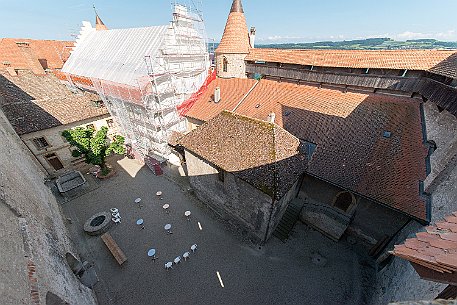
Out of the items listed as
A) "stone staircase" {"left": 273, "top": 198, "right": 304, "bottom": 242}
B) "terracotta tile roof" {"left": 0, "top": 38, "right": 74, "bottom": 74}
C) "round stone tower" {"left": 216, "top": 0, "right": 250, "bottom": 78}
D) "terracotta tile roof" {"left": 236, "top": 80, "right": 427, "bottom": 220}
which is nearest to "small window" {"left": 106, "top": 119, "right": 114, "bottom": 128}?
"terracotta tile roof" {"left": 0, "top": 38, "right": 74, "bottom": 74}

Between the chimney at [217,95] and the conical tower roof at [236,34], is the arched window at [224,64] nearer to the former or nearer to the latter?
the conical tower roof at [236,34]

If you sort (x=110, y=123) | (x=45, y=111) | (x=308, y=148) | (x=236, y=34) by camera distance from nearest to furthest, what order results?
(x=308, y=148) < (x=45, y=111) < (x=236, y=34) < (x=110, y=123)

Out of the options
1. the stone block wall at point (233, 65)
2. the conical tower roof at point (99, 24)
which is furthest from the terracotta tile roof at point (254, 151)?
the conical tower roof at point (99, 24)

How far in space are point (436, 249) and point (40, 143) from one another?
24.8 metres

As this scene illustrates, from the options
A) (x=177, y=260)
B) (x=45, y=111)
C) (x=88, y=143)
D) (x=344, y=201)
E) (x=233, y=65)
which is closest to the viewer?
(x=177, y=260)

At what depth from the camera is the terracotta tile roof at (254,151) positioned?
1106 cm

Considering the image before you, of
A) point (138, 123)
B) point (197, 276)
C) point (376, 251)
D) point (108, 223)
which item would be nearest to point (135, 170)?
point (138, 123)

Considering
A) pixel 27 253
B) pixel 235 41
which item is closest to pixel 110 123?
pixel 235 41

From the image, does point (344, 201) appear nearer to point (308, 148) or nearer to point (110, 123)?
point (308, 148)

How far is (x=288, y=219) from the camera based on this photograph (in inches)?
564

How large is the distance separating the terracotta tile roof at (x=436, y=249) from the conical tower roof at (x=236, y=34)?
20506mm

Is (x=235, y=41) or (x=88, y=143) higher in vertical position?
(x=235, y=41)

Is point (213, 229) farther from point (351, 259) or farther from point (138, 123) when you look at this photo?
point (138, 123)

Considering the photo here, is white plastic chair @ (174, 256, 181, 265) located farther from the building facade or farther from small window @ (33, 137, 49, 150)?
small window @ (33, 137, 49, 150)
